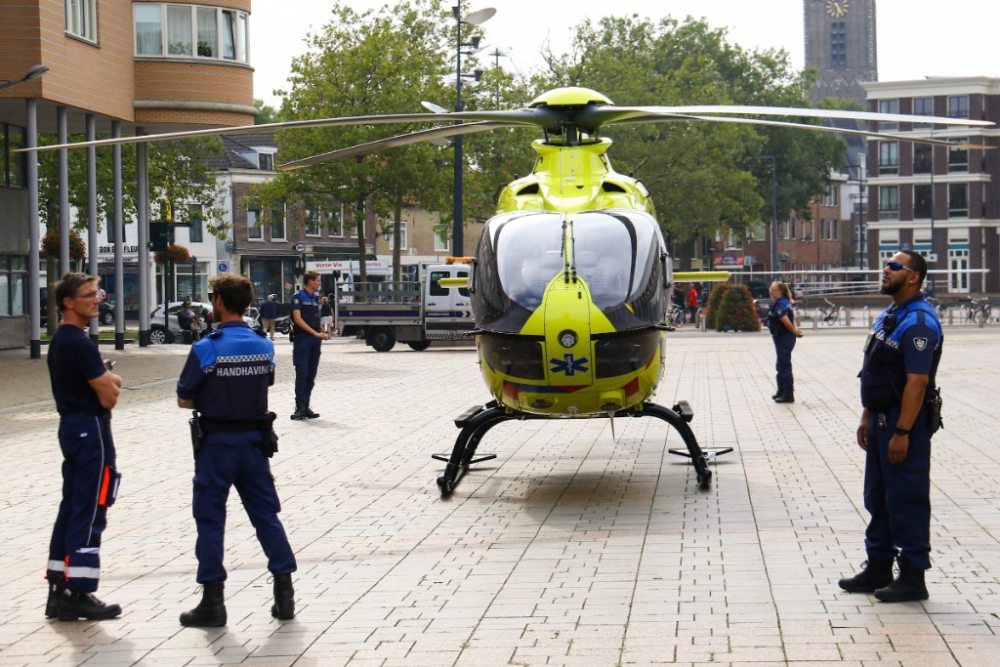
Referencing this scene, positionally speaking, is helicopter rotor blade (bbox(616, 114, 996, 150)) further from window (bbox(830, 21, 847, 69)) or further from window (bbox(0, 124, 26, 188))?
window (bbox(830, 21, 847, 69))

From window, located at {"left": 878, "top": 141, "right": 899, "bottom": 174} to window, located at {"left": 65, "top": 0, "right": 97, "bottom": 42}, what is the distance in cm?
6960

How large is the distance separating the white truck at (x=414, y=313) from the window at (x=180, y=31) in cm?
729

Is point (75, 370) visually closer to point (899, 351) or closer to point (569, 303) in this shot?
point (899, 351)

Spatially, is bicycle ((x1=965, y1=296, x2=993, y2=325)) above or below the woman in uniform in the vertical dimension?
below

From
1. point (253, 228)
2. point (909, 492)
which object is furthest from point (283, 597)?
point (253, 228)

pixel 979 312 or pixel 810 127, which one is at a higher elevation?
pixel 810 127

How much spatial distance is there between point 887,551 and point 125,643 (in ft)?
12.0

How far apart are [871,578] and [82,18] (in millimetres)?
29893

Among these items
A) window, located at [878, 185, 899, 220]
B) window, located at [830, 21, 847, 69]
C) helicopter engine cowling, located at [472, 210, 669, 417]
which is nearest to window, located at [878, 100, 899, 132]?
window, located at [878, 185, 899, 220]

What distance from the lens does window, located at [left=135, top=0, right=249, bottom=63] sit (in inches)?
1457

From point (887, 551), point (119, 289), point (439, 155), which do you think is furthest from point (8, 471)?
point (439, 155)

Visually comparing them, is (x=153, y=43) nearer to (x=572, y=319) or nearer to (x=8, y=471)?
(x=8, y=471)

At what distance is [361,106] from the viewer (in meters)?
48.8

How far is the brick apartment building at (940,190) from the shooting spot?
9131cm
